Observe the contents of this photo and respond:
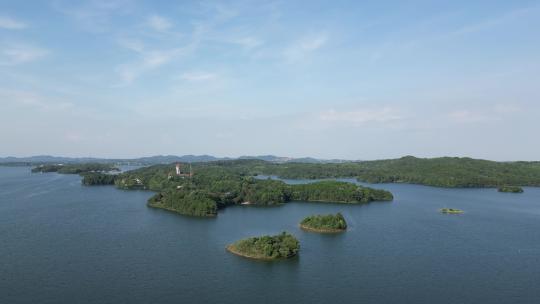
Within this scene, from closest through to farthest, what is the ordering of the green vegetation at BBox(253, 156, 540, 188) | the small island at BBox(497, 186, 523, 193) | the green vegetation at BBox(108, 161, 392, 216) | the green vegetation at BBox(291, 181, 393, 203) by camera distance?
the green vegetation at BBox(108, 161, 392, 216) → the green vegetation at BBox(291, 181, 393, 203) → the small island at BBox(497, 186, 523, 193) → the green vegetation at BBox(253, 156, 540, 188)

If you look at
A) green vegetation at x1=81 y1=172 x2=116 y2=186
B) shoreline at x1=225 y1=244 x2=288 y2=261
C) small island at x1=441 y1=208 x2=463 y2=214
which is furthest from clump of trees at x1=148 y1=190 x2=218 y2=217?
green vegetation at x1=81 y1=172 x2=116 y2=186

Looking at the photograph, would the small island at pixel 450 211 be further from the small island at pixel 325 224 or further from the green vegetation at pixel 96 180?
the green vegetation at pixel 96 180

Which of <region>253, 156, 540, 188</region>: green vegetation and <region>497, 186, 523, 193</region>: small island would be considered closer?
<region>497, 186, 523, 193</region>: small island

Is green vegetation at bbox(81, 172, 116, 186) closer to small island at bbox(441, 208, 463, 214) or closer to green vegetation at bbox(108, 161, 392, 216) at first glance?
green vegetation at bbox(108, 161, 392, 216)

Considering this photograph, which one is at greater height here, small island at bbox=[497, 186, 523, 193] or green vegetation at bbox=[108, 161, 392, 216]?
small island at bbox=[497, 186, 523, 193]

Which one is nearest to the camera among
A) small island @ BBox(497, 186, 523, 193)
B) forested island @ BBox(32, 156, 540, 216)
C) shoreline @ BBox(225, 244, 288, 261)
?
shoreline @ BBox(225, 244, 288, 261)

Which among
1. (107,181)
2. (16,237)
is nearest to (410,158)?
(107,181)

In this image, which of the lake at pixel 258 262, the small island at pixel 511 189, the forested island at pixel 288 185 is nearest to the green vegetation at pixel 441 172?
the forested island at pixel 288 185
